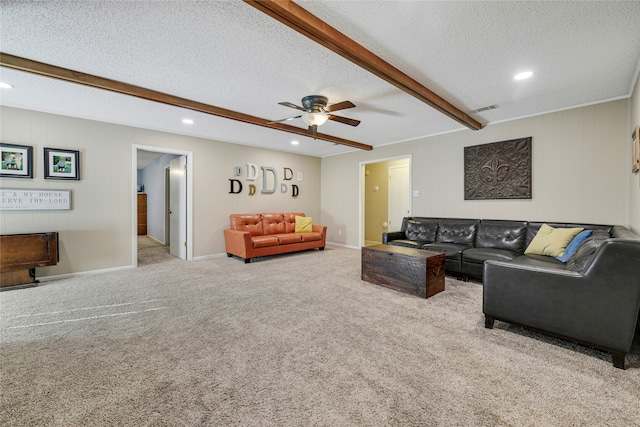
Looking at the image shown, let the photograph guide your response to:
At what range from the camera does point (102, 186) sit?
168 inches

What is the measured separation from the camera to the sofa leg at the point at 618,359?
174 cm

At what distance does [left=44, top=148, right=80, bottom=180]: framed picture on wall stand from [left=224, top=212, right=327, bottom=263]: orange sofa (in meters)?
2.54

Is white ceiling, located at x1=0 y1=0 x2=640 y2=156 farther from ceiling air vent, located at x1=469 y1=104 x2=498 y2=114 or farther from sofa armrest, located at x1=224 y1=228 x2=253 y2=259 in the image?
sofa armrest, located at x1=224 y1=228 x2=253 y2=259

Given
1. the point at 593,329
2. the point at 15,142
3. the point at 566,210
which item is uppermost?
the point at 15,142

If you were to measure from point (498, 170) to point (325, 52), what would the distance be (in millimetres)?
3563

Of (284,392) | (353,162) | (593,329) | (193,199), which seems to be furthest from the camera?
(353,162)

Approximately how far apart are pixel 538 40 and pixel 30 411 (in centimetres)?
421

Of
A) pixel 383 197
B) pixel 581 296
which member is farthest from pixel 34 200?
pixel 383 197

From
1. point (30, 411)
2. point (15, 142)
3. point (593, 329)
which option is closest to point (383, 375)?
point (593, 329)

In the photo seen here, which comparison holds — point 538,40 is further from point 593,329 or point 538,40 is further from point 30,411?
point 30,411

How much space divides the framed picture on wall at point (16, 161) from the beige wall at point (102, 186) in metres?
0.08

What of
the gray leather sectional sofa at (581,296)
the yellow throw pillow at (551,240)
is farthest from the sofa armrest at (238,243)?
the yellow throw pillow at (551,240)

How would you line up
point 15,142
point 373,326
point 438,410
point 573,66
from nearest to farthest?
point 438,410, point 373,326, point 573,66, point 15,142

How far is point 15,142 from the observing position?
3.64 m
